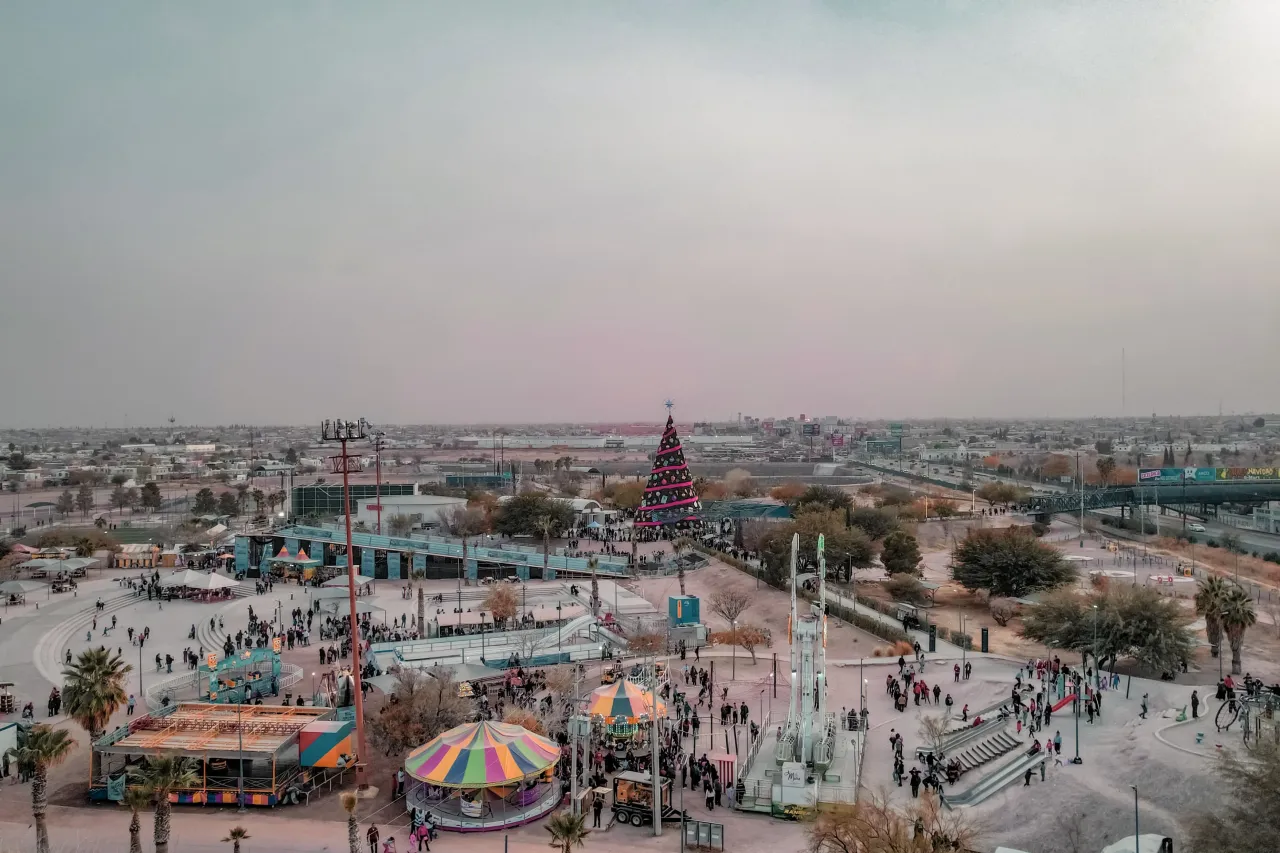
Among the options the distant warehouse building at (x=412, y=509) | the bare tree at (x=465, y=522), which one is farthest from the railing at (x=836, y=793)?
the distant warehouse building at (x=412, y=509)

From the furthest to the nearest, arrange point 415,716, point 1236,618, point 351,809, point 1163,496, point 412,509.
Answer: point 1163,496
point 412,509
point 1236,618
point 415,716
point 351,809

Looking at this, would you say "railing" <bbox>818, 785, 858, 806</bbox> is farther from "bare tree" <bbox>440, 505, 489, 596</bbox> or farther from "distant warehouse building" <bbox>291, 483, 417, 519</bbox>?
"distant warehouse building" <bbox>291, 483, 417, 519</bbox>

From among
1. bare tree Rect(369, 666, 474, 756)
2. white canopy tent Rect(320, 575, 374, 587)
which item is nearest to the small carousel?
bare tree Rect(369, 666, 474, 756)

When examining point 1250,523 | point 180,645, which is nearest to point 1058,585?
point 180,645

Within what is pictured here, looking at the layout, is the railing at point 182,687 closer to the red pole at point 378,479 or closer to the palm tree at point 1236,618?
the red pole at point 378,479

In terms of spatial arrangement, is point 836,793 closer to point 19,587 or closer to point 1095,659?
point 1095,659

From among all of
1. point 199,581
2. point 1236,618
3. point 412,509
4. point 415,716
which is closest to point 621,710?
point 415,716
